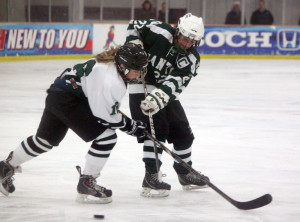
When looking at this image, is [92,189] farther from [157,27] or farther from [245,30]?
[245,30]

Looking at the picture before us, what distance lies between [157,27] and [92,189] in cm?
91

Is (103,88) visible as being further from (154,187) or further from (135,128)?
(154,187)

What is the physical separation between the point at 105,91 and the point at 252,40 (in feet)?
32.5

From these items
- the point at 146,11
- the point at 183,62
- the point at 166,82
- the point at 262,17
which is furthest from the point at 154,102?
the point at 146,11

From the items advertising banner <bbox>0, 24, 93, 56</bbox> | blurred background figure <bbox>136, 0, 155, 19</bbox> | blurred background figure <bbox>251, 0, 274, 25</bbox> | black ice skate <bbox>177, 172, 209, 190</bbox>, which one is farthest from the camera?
blurred background figure <bbox>136, 0, 155, 19</bbox>

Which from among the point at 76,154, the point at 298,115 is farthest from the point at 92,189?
the point at 298,115

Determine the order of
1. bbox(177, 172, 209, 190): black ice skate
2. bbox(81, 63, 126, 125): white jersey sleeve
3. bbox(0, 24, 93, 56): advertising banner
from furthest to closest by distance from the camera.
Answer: bbox(0, 24, 93, 56): advertising banner < bbox(177, 172, 209, 190): black ice skate < bbox(81, 63, 126, 125): white jersey sleeve

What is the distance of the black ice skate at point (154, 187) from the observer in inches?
141

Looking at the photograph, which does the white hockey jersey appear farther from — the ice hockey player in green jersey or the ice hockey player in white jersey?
the ice hockey player in green jersey

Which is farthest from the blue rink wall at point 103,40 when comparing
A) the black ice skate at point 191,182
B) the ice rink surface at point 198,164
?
the black ice skate at point 191,182

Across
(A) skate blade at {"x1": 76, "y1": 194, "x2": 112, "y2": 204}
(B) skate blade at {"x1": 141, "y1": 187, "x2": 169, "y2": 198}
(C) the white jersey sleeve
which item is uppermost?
(C) the white jersey sleeve

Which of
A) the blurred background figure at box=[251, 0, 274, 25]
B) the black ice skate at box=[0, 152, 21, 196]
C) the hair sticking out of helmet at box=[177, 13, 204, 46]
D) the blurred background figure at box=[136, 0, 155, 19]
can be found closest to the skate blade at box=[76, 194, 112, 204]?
the black ice skate at box=[0, 152, 21, 196]

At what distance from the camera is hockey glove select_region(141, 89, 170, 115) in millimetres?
3443

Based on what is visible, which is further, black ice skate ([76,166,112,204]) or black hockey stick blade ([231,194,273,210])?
black ice skate ([76,166,112,204])
